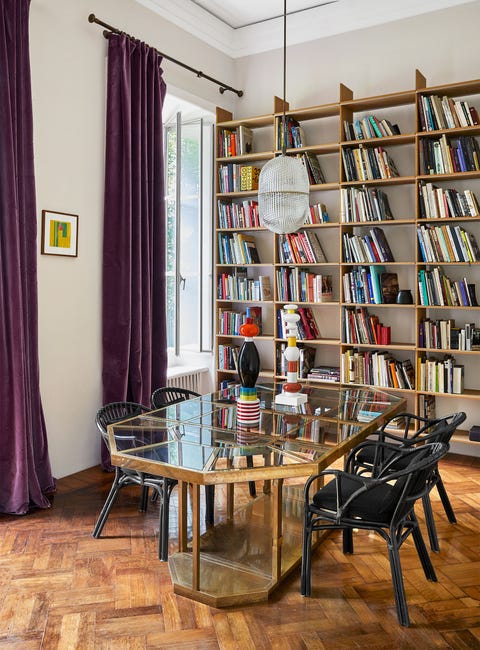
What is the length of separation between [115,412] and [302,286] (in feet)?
7.16

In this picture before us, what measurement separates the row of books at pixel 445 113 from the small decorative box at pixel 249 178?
1.56 m

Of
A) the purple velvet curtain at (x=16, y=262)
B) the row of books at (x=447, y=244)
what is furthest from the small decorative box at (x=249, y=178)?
the purple velvet curtain at (x=16, y=262)

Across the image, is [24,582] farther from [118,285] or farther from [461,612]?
[118,285]

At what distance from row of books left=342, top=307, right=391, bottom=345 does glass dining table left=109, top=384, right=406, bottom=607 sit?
4.88 feet

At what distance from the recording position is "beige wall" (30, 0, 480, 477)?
158 inches

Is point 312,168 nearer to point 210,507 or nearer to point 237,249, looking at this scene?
point 237,249

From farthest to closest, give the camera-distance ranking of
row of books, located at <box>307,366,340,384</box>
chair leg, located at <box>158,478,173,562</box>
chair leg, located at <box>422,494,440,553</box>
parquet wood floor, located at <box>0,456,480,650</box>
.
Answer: row of books, located at <box>307,366,340,384</box> → chair leg, located at <box>422,494,440,553</box> → chair leg, located at <box>158,478,173,562</box> → parquet wood floor, located at <box>0,456,480,650</box>

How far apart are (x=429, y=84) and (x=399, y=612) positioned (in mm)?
4103

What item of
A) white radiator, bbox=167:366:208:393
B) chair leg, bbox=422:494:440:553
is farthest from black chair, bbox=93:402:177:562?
white radiator, bbox=167:366:208:393

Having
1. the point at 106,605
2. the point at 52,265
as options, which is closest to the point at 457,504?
the point at 106,605

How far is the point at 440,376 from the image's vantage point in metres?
4.66

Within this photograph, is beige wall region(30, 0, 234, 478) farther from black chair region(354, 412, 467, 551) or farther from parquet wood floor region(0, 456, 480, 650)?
black chair region(354, 412, 467, 551)

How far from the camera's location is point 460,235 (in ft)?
14.9

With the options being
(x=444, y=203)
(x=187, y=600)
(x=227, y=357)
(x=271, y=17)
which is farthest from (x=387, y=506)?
(x=271, y=17)
